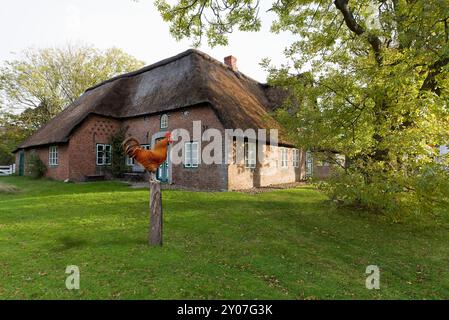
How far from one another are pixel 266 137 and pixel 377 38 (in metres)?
8.28

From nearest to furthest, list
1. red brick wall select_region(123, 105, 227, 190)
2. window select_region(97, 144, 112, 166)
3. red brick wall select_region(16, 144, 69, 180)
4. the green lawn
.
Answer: the green lawn < red brick wall select_region(123, 105, 227, 190) < red brick wall select_region(16, 144, 69, 180) < window select_region(97, 144, 112, 166)

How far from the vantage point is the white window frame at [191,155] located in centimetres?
1503

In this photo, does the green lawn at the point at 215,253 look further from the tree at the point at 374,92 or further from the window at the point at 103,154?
the window at the point at 103,154

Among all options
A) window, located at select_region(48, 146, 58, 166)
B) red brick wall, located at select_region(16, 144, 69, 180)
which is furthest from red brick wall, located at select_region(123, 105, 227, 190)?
window, located at select_region(48, 146, 58, 166)

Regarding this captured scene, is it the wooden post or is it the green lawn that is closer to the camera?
the green lawn

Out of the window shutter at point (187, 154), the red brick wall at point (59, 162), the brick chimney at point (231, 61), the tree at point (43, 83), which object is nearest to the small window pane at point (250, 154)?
the window shutter at point (187, 154)

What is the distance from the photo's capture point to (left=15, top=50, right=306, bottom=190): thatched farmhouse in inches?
578

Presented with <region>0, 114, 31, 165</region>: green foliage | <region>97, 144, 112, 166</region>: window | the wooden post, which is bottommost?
the wooden post

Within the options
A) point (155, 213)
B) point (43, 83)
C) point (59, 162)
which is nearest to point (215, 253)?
point (155, 213)

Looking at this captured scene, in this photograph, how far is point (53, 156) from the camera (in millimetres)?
19281

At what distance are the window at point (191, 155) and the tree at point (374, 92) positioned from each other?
580 centimetres

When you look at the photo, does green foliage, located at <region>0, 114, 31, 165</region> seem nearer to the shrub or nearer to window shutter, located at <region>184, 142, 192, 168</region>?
window shutter, located at <region>184, 142, 192, 168</region>

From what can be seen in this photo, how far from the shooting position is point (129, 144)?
5.68 metres
